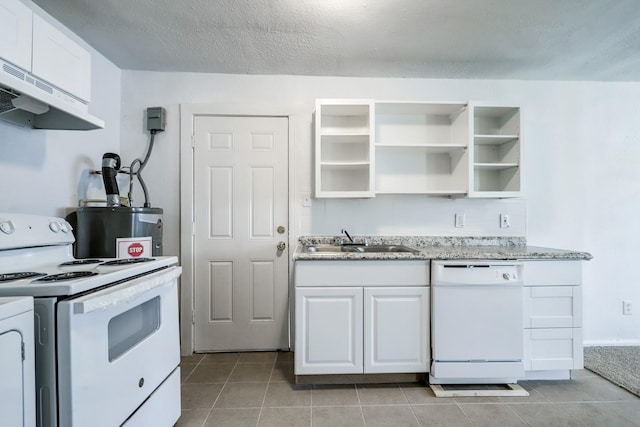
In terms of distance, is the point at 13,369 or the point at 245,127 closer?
the point at 13,369

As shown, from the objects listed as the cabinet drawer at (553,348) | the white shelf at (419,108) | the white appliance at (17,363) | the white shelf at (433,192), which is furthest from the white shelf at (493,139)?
the white appliance at (17,363)

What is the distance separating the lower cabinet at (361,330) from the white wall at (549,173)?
0.72 metres

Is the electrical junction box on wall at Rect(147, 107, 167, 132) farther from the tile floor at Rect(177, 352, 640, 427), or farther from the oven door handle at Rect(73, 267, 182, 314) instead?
the tile floor at Rect(177, 352, 640, 427)

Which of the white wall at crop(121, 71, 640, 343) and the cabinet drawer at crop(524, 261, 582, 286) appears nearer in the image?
the cabinet drawer at crop(524, 261, 582, 286)

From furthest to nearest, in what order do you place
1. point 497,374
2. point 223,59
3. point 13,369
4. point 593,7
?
point 223,59
point 497,374
point 593,7
point 13,369

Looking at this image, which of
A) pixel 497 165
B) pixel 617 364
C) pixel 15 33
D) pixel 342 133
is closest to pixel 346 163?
pixel 342 133

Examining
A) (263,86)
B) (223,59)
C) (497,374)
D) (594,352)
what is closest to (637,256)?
(594,352)

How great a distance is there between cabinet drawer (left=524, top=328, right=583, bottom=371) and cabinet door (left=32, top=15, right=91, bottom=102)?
3055 mm

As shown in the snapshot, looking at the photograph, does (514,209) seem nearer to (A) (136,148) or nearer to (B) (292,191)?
(B) (292,191)

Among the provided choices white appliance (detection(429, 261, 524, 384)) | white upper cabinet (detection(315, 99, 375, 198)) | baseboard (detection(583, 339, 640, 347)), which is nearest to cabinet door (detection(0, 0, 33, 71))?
white upper cabinet (detection(315, 99, 375, 198))

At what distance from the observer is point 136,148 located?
2334 millimetres

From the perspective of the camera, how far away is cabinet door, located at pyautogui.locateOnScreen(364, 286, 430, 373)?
177cm

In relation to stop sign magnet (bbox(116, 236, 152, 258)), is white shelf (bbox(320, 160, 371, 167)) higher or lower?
higher

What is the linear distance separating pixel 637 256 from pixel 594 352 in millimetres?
961
